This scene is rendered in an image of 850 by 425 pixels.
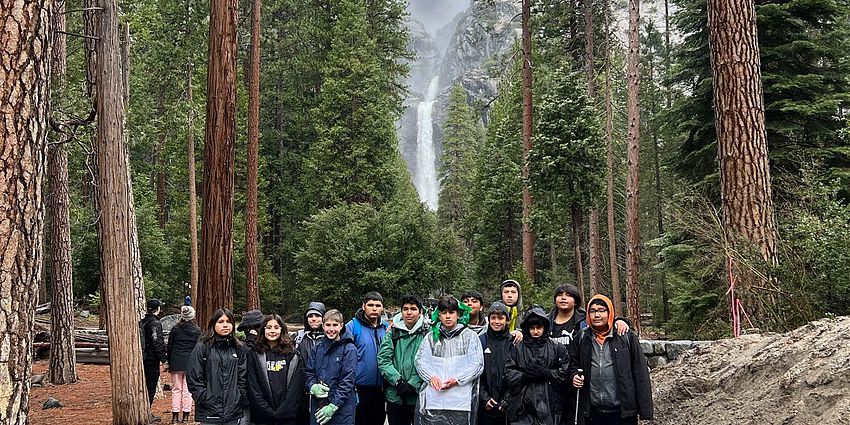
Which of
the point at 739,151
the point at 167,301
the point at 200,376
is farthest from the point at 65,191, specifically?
the point at 167,301

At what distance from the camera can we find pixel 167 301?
24078 millimetres

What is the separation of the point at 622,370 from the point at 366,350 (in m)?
2.16

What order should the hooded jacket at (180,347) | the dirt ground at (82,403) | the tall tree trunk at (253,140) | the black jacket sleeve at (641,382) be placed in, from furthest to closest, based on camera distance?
the tall tree trunk at (253,140) < the dirt ground at (82,403) < the hooded jacket at (180,347) < the black jacket sleeve at (641,382)

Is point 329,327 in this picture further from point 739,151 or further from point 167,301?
point 167,301

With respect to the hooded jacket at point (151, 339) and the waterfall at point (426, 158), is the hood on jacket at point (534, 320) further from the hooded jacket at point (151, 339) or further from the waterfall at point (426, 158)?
the waterfall at point (426, 158)

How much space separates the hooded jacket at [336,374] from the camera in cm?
500

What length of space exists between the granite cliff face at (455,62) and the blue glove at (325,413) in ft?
157

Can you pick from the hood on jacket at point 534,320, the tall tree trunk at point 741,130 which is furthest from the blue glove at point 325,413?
the tall tree trunk at point 741,130

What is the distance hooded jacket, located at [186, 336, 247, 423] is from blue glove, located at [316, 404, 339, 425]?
2.07ft

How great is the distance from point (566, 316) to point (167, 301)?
72.7 feet

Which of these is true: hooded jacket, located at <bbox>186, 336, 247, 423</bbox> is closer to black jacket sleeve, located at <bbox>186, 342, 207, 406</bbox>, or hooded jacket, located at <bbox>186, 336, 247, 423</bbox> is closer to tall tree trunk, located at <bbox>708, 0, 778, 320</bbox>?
black jacket sleeve, located at <bbox>186, 342, 207, 406</bbox>

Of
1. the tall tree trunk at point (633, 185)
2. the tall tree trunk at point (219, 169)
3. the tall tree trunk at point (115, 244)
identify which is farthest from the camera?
the tall tree trunk at point (633, 185)

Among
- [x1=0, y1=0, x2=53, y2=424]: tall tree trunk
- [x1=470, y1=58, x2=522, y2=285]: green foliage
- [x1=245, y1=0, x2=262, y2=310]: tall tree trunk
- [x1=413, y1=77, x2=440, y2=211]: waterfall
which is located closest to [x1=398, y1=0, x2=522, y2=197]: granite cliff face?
[x1=413, y1=77, x2=440, y2=211]: waterfall

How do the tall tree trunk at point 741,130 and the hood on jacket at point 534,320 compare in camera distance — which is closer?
the hood on jacket at point 534,320
